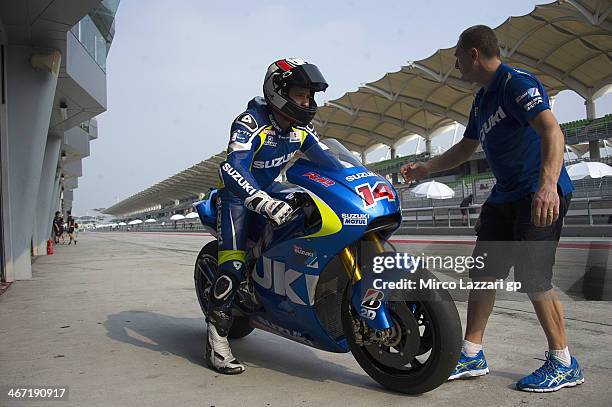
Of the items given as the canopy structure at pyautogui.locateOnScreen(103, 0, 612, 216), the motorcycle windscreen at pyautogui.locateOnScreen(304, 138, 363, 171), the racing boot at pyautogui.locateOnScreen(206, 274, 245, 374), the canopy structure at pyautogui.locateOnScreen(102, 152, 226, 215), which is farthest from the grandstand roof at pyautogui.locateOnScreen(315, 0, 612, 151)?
the racing boot at pyautogui.locateOnScreen(206, 274, 245, 374)

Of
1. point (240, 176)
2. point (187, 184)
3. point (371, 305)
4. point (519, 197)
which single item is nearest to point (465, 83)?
point (519, 197)

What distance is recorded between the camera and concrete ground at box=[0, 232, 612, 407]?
109 inches

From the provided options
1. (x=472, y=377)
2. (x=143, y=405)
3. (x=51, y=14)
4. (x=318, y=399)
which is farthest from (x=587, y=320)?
(x=51, y=14)

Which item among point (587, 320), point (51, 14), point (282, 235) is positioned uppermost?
point (51, 14)

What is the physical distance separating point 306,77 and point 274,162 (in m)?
0.61

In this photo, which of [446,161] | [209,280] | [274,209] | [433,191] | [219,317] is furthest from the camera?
[433,191]

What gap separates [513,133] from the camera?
2902 mm

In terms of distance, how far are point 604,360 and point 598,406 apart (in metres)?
0.86

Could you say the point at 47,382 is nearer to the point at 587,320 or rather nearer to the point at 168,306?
the point at 168,306

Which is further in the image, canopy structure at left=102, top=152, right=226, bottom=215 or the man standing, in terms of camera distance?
canopy structure at left=102, top=152, right=226, bottom=215

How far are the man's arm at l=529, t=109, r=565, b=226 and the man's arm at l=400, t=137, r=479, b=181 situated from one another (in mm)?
796

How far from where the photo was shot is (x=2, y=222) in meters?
8.50

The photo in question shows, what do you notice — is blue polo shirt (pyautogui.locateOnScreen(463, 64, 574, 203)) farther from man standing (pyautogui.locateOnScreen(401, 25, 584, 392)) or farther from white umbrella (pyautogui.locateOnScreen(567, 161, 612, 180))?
white umbrella (pyautogui.locateOnScreen(567, 161, 612, 180))

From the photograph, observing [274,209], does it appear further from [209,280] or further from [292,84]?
[209,280]
